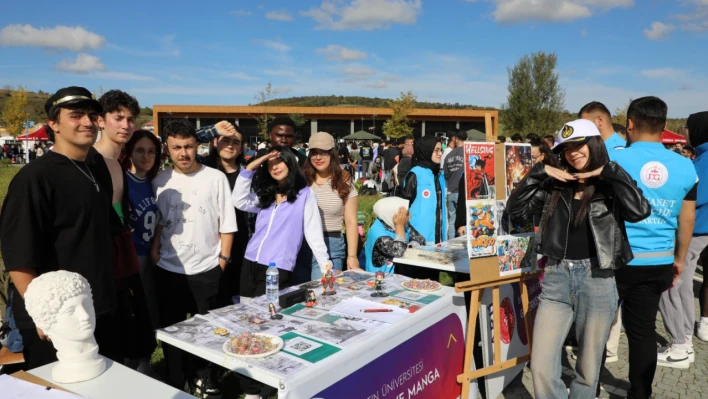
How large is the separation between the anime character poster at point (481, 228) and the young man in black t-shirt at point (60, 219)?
84.7 inches

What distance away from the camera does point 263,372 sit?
6.23 feet

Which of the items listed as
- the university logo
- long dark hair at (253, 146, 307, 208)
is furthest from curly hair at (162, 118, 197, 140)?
the university logo

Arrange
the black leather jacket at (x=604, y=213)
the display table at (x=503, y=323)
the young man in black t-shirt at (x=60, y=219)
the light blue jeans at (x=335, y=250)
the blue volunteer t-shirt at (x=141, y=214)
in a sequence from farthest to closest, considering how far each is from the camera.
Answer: the light blue jeans at (x=335, y=250) < the display table at (x=503, y=323) < the blue volunteer t-shirt at (x=141, y=214) < the black leather jacket at (x=604, y=213) < the young man in black t-shirt at (x=60, y=219)

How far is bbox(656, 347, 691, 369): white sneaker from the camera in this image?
3.85m

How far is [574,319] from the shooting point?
2.67 m

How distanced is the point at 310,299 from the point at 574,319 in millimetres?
1572

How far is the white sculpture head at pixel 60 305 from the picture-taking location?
158 centimetres

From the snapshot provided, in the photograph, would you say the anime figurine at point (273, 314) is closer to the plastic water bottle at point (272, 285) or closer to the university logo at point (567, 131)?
the plastic water bottle at point (272, 285)

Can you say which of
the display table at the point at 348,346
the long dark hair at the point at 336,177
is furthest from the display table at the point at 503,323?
the long dark hair at the point at 336,177

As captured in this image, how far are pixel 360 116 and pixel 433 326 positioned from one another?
3738 centimetres

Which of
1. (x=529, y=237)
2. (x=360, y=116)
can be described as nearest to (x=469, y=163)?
(x=529, y=237)

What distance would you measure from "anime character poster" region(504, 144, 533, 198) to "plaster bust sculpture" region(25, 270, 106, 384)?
266 centimetres

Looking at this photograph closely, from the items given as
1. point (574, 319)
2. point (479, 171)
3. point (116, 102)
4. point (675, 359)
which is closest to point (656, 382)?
point (675, 359)

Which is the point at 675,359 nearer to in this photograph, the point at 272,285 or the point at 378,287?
the point at 378,287
